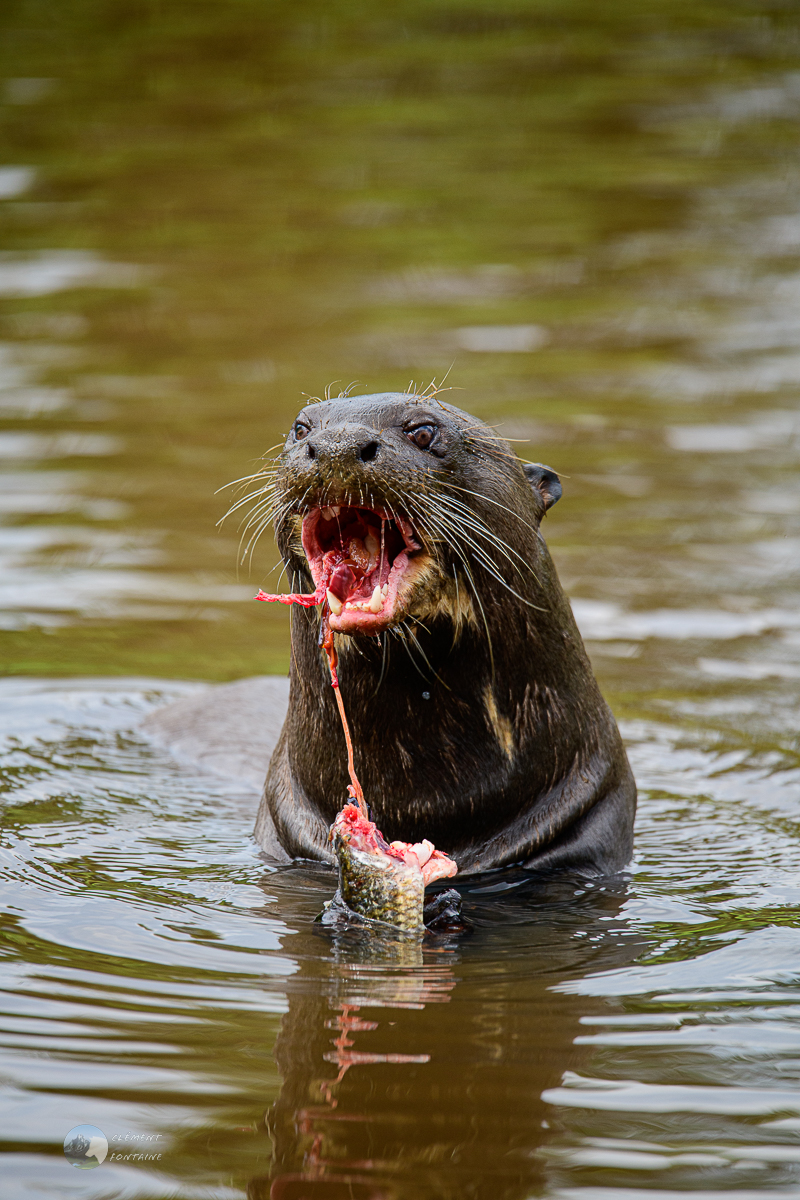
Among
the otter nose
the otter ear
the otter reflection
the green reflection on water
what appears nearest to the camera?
the otter reflection

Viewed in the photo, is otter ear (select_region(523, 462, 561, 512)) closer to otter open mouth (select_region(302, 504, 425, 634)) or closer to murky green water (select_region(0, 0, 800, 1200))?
otter open mouth (select_region(302, 504, 425, 634))

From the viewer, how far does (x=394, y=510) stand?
4.72m

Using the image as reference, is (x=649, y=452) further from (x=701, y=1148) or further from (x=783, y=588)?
(x=701, y=1148)

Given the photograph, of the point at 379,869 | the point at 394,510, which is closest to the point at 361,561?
the point at 394,510

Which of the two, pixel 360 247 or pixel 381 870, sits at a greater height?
pixel 381 870

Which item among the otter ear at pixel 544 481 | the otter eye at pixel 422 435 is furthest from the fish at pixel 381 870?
the otter ear at pixel 544 481

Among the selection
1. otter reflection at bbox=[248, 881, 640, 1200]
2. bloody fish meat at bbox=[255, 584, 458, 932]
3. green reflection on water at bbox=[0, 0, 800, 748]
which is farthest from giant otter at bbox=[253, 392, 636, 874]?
green reflection on water at bbox=[0, 0, 800, 748]

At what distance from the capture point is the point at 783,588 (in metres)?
9.68

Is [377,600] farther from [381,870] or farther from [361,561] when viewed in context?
[381,870]

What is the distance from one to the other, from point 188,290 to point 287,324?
1.93 metres

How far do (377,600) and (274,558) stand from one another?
6686 mm

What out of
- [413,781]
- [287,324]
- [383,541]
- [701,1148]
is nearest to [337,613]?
[383,541]

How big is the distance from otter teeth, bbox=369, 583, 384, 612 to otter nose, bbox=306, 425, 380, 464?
0.38 meters

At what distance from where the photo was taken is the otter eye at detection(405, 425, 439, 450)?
4.97 m
